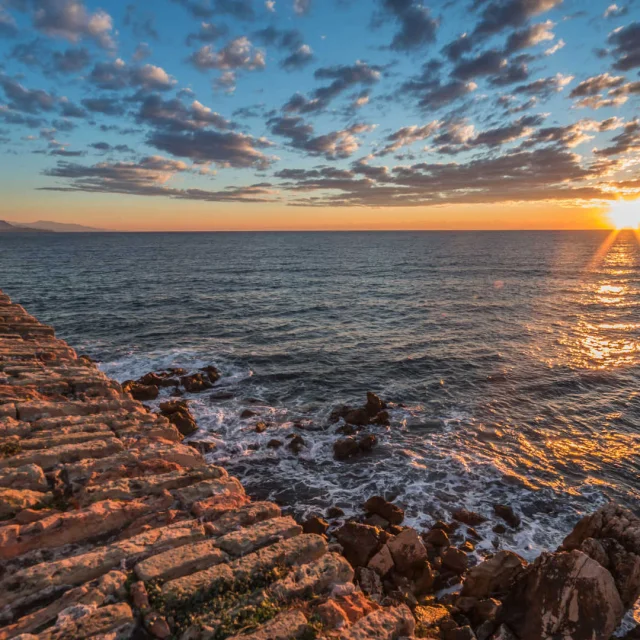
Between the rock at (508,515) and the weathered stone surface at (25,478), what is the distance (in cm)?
1599

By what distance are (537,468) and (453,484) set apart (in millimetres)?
4641

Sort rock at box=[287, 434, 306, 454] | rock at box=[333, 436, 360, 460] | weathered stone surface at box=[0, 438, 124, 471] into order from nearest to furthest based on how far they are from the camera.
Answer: weathered stone surface at box=[0, 438, 124, 471]
rock at box=[333, 436, 360, 460]
rock at box=[287, 434, 306, 454]

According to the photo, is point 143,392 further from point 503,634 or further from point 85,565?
point 503,634

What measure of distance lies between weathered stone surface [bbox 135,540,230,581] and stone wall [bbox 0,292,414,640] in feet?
0.06

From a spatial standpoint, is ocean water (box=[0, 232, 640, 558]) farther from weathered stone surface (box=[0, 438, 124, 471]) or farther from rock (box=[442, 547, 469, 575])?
weathered stone surface (box=[0, 438, 124, 471])

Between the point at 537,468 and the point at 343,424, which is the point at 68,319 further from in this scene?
the point at 537,468

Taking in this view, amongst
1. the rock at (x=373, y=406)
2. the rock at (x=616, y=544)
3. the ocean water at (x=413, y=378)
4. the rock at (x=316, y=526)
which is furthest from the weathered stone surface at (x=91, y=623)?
the rock at (x=373, y=406)

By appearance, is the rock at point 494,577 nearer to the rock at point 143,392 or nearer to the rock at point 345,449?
the rock at point 345,449

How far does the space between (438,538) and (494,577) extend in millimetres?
2773

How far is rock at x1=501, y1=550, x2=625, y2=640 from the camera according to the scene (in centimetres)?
902

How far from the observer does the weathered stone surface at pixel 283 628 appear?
5.47 m

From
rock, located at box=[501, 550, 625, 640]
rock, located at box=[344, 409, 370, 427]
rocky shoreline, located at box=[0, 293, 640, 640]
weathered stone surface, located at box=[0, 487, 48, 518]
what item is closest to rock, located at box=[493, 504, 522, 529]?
rocky shoreline, located at box=[0, 293, 640, 640]

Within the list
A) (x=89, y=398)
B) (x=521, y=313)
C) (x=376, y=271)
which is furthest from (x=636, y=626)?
(x=376, y=271)

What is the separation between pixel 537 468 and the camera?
63.8 ft
